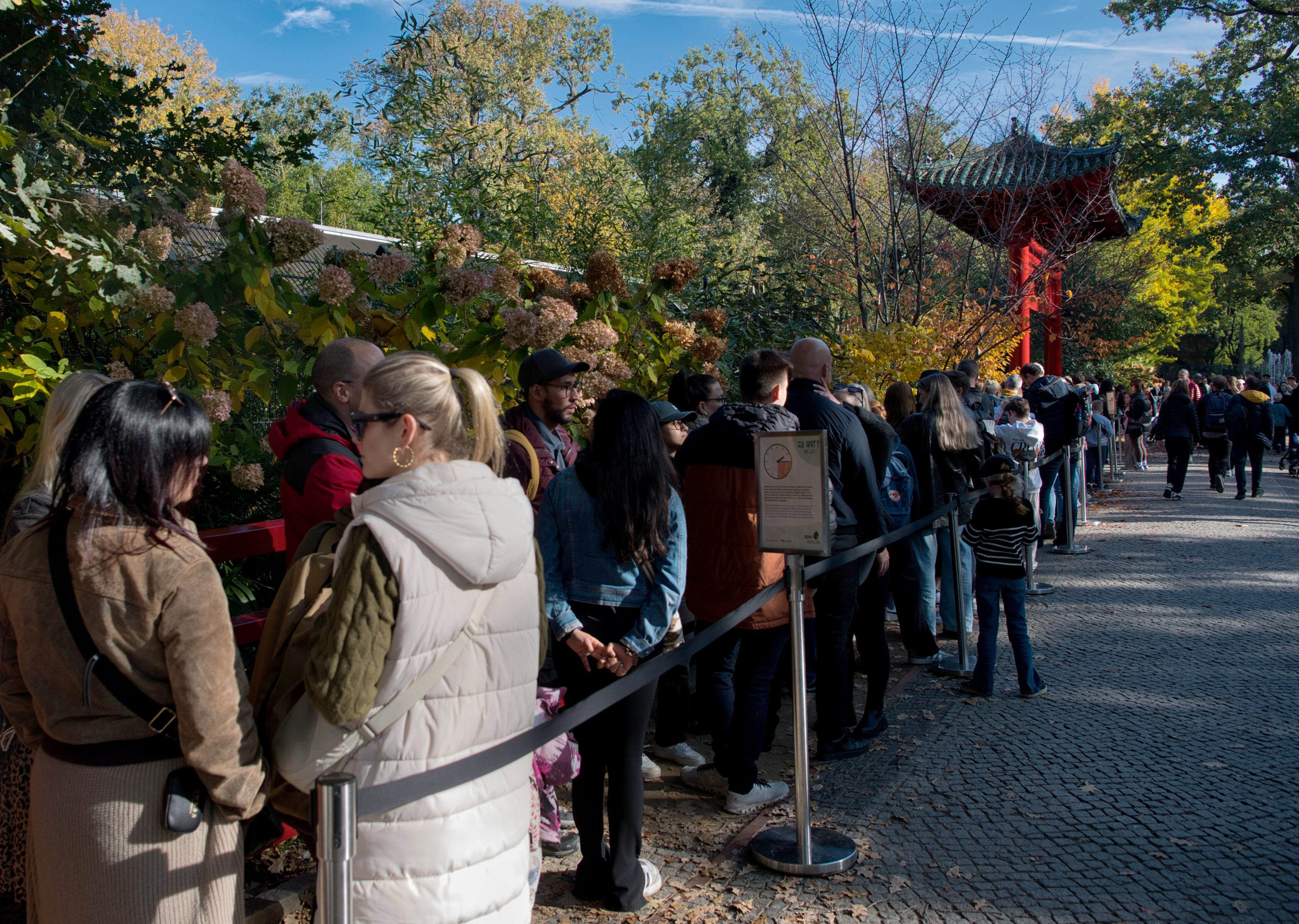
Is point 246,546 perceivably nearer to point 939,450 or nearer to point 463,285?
point 463,285

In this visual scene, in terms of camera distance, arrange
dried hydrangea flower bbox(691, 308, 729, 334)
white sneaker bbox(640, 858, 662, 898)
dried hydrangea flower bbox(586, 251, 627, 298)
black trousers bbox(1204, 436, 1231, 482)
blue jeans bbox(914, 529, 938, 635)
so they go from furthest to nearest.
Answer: black trousers bbox(1204, 436, 1231, 482)
blue jeans bbox(914, 529, 938, 635)
dried hydrangea flower bbox(691, 308, 729, 334)
dried hydrangea flower bbox(586, 251, 627, 298)
white sneaker bbox(640, 858, 662, 898)

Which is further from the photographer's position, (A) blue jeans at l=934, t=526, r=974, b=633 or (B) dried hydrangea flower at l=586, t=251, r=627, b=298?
(A) blue jeans at l=934, t=526, r=974, b=633

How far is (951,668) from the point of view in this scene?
6230 millimetres

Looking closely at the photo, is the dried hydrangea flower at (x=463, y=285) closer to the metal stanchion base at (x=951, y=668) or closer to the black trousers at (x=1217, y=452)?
the metal stanchion base at (x=951, y=668)

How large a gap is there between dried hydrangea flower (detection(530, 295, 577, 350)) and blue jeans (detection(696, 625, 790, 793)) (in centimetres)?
160

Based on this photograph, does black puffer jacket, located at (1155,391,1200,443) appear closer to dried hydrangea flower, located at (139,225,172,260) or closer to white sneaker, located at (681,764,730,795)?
white sneaker, located at (681,764,730,795)

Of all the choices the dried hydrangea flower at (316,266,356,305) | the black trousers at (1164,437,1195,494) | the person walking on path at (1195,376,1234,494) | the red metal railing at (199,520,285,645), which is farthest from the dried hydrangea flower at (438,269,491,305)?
Answer: the person walking on path at (1195,376,1234,494)

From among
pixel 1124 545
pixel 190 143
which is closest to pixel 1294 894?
pixel 190 143

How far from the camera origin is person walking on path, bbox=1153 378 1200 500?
14648 millimetres

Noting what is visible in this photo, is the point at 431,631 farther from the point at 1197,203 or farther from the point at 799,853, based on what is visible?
the point at 1197,203

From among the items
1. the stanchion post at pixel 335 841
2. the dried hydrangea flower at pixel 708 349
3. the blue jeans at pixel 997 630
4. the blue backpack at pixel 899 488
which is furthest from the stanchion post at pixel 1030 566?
the stanchion post at pixel 335 841

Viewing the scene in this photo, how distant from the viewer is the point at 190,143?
5070 mm

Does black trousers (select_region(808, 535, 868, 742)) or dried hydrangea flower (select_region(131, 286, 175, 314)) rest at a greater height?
dried hydrangea flower (select_region(131, 286, 175, 314))

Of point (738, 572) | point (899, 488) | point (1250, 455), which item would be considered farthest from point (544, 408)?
point (1250, 455)
